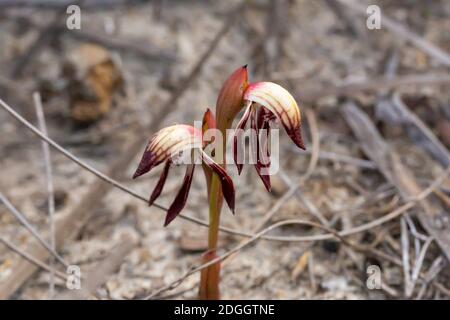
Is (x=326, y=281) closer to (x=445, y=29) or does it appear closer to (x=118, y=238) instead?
(x=118, y=238)

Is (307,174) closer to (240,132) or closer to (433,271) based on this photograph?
(433,271)

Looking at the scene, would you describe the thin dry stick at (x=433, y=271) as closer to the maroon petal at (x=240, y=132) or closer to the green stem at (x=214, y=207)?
the green stem at (x=214, y=207)

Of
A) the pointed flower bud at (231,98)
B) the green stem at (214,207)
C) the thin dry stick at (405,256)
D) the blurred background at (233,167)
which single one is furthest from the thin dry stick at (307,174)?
the pointed flower bud at (231,98)

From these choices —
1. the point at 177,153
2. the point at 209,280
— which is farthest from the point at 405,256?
the point at 177,153

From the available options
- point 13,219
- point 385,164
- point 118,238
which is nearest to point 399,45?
point 385,164
